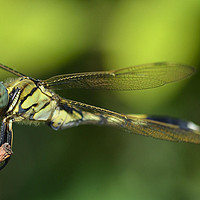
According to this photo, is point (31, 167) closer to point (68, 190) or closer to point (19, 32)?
point (68, 190)

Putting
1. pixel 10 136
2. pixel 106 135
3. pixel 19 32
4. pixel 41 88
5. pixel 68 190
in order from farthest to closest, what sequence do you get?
1. pixel 106 135
2. pixel 68 190
3. pixel 19 32
4. pixel 41 88
5. pixel 10 136

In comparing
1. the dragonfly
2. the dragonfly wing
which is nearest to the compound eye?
the dragonfly

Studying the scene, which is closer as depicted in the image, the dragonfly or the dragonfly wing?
the dragonfly

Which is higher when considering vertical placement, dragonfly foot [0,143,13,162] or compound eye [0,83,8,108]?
compound eye [0,83,8,108]

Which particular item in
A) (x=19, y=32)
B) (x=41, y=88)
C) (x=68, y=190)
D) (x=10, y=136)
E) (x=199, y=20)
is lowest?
(x=68, y=190)

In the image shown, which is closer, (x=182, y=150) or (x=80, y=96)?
(x=80, y=96)

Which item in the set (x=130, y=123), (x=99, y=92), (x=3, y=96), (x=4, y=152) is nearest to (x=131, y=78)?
(x=130, y=123)

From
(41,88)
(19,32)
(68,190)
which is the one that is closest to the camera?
(41,88)

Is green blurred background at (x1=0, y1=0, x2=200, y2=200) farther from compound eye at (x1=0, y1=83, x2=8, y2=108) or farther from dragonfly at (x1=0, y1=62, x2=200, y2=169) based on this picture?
compound eye at (x1=0, y1=83, x2=8, y2=108)

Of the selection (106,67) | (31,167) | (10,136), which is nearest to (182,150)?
(106,67)
